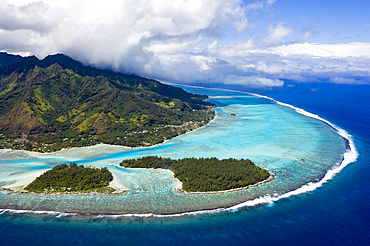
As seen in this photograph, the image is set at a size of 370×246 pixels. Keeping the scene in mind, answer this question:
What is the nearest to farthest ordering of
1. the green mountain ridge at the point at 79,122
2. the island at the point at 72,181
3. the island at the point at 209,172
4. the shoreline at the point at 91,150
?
the island at the point at 72,181
the island at the point at 209,172
the shoreline at the point at 91,150
the green mountain ridge at the point at 79,122

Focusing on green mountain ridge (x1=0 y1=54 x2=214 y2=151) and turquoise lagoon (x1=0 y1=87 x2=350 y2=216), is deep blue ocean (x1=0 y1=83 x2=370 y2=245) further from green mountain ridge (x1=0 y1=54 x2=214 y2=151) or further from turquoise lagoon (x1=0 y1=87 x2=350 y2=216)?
green mountain ridge (x1=0 y1=54 x2=214 y2=151)

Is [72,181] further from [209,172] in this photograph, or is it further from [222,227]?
[222,227]

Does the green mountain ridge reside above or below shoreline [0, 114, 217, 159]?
above

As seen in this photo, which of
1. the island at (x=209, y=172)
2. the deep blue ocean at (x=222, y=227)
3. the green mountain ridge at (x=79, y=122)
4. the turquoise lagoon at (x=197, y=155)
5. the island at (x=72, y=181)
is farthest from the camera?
the green mountain ridge at (x=79, y=122)

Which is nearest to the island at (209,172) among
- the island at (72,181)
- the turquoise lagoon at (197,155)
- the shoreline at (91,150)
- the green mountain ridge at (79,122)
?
the turquoise lagoon at (197,155)

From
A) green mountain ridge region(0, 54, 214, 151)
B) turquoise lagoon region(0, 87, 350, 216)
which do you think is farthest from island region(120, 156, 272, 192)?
green mountain ridge region(0, 54, 214, 151)

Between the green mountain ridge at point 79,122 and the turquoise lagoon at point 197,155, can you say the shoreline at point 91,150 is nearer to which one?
the turquoise lagoon at point 197,155

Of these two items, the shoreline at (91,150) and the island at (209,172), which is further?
the shoreline at (91,150)
